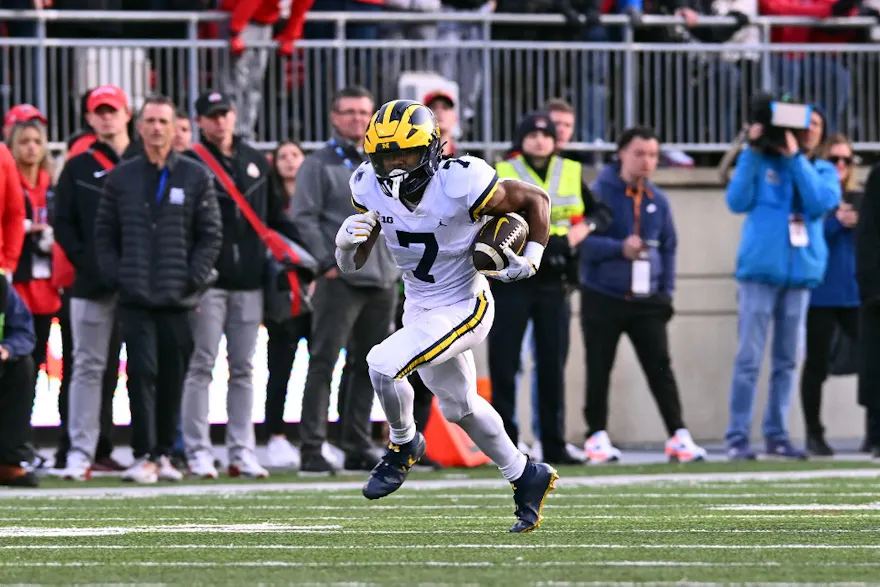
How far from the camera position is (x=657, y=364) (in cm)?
1373

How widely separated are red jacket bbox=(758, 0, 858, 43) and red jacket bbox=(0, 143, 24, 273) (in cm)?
757

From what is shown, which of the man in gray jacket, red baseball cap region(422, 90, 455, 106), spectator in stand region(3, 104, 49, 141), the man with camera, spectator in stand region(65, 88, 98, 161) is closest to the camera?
the man in gray jacket

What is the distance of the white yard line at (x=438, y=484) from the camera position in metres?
10.7

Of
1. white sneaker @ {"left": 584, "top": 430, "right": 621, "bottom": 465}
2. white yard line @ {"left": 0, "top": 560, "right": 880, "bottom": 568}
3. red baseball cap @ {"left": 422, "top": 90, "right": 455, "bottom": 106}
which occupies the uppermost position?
red baseball cap @ {"left": 422, "top": 90, "right": 455, "bottom": 106}

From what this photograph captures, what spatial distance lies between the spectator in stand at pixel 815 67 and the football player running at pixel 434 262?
8800mm

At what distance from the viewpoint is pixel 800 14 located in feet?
55.6

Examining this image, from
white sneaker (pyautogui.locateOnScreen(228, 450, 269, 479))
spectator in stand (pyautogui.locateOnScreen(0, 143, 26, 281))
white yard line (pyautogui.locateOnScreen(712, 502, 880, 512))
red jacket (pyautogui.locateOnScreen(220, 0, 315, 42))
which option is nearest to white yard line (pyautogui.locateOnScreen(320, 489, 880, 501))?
white yard line (pyautogui.locateOnScreen(712, 502, 880, 512))

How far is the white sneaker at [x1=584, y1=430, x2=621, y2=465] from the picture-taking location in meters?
13.6

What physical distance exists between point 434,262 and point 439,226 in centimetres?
17

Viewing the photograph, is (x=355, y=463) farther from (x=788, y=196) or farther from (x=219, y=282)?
(x=788, y=196)

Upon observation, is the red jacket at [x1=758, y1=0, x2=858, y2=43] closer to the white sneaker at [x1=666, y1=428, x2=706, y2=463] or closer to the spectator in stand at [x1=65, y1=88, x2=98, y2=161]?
the white sneaker at [x1=666, y1=428, x2=706, y2=463]

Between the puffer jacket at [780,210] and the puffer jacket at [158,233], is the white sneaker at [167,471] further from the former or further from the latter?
the puffer jacket at [780,210]

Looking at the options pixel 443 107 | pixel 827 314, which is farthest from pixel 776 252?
pixel 443 107

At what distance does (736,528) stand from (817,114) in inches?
282
